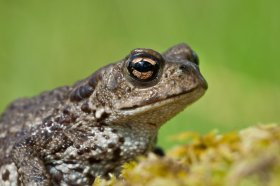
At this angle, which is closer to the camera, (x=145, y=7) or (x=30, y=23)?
(x=145, y=7)

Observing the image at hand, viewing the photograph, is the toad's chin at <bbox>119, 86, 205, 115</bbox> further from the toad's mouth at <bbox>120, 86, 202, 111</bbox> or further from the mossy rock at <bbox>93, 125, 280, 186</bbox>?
the mossy rock at <bbox>93, 125, 280, 186</bbox>

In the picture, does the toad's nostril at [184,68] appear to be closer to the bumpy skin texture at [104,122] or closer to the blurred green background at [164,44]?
the bumpy skin texture at [104,122]

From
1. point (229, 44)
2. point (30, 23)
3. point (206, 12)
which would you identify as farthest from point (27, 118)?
point (30, 23)

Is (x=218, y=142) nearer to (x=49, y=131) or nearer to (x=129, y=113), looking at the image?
(x=129, y=113)

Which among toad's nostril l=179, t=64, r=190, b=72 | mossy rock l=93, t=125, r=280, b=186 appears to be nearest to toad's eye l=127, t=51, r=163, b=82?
toad's nostril l=179, t=64, r=190, b=72

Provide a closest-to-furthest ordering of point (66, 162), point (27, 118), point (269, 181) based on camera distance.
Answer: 1. point (269, 181)
2. point (66, 162)
3. point (27, 118)

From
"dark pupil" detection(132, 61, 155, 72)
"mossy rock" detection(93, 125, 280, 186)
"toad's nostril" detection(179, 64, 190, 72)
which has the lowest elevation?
"mossy rock" detection(93, 125, 280, 186)

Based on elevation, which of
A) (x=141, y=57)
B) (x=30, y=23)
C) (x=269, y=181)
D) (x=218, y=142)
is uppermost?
(x=30, y=23)

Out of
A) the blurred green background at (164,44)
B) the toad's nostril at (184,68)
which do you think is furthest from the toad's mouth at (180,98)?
the blurred green background at (164,44)
